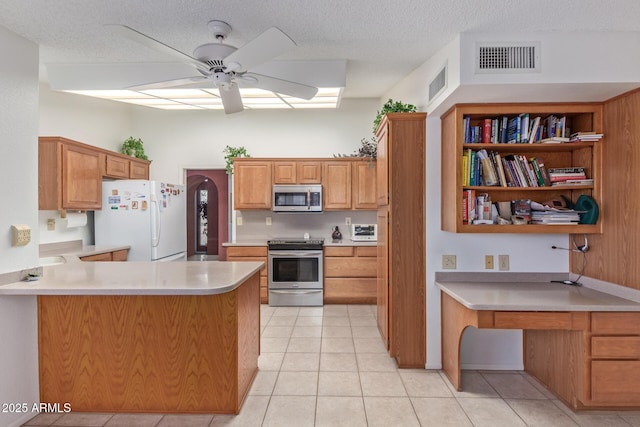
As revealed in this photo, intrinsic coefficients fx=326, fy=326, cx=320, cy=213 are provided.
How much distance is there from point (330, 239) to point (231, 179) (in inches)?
73.9

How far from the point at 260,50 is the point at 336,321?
304 cm

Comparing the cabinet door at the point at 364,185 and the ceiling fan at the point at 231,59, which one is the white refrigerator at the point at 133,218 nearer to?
the ceiling fan at the point at 231,59

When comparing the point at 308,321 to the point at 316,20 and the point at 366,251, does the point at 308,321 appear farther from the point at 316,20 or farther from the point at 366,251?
the point at 316,20

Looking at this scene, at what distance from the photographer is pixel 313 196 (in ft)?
15.5

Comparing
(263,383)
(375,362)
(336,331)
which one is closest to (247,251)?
(336,331)

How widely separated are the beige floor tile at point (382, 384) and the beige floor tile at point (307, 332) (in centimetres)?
93

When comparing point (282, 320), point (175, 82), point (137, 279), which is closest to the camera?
Answer: point (137, 279)

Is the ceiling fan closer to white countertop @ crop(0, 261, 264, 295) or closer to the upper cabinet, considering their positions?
white countertop @ crop(0, 261, 264, 295)

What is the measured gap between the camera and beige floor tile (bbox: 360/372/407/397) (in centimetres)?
234

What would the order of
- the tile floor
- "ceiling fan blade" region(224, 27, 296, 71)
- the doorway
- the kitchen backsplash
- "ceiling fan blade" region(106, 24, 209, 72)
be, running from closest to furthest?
"ceiling fan blade" region(106, 24, 209, 72) → "ceiling fan blade" region(224, 27, 296, 71) → the tile floor → the kitchen backsplash → the doorway

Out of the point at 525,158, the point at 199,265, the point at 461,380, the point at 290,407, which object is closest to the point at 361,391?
the point at 290,407

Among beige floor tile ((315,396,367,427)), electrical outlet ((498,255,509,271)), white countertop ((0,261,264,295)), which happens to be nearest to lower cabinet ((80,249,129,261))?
white countertop ((0,261,264,295))

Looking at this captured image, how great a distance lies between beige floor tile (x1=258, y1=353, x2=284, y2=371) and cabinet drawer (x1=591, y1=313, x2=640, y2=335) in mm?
2262

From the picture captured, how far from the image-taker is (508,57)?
213cm
